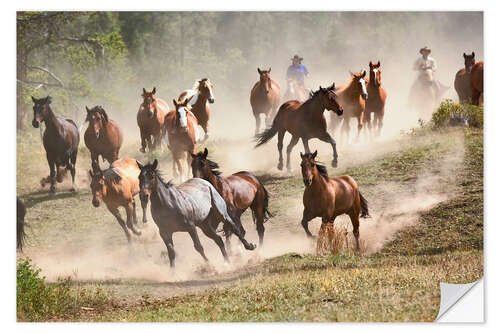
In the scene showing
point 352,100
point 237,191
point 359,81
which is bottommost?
point 237,191

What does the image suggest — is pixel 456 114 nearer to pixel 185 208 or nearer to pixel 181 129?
pixel 181 129

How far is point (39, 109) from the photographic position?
469 inches

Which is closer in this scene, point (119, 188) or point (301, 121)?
point (119, 188)

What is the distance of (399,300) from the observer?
10.5 meters

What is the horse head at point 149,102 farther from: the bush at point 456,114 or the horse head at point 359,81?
the bush at point 456,114

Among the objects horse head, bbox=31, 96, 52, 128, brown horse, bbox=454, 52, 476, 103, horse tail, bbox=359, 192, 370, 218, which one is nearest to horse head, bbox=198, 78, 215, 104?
horse head, bbox=31, 96, 52, 128

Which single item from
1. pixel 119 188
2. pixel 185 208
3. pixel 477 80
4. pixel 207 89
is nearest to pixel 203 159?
pixel 185 208

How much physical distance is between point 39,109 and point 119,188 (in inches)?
64.0

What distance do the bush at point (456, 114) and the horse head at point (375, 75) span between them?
906mm

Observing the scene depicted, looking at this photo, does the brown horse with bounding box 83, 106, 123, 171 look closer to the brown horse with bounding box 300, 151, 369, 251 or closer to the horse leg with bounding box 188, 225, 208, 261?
the horse leg with bounding box 188, 225, 208, 261

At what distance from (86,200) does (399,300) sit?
4.63 metres

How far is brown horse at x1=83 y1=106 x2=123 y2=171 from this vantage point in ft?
39.5

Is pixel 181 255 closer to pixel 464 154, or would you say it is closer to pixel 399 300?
pixel 399 300

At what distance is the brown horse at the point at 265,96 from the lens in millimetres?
11922
